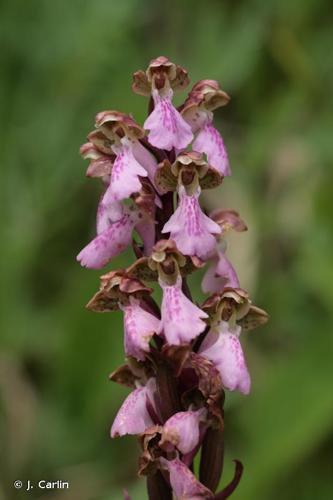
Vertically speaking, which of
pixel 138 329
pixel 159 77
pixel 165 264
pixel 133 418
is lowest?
pixel 133 418

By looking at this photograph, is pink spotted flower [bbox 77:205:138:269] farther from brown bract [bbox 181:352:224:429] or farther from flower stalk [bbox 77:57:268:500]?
brown bract [bbox 181:352:224:429]

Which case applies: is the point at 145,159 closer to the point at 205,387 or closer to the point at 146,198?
the point at 146,198

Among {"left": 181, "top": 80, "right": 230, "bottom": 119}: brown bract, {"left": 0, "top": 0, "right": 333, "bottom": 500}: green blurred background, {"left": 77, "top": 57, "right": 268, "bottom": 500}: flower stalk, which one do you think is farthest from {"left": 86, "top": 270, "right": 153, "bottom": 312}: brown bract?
{"left": 0, "top": 0, "right": 333, "bottom": 500}: green blurred background

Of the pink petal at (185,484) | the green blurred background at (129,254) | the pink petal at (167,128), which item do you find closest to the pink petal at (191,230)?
the pink petal at (167,128)

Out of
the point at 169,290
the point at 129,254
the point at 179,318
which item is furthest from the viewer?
the point at 129,254

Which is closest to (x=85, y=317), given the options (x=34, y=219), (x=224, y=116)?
(x=34, y=219)

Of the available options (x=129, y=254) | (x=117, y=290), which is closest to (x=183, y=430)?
(x=117, y=290)

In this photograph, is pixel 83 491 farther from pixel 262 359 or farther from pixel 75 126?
pixel 75 126
